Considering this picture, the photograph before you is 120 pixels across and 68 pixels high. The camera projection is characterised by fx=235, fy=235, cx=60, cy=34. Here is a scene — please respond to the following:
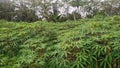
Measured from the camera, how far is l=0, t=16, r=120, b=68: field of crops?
2.45 m

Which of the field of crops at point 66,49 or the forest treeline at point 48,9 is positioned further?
the forest treeline at point 48,9

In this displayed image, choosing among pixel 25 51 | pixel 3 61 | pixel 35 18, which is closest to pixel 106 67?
pixel 25 51

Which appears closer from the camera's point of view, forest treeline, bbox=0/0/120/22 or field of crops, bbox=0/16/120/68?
field of crops, bbox=0/16/120/68

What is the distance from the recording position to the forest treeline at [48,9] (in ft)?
23.7

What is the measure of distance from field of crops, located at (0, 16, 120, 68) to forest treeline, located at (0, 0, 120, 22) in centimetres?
399

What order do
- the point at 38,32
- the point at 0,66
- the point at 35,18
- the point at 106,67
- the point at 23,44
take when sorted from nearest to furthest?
the point at 106,67 → the point at 0,66 → the point at 23,44 → the point at 38,32 → the point at 35,18

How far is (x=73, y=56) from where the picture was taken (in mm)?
2508

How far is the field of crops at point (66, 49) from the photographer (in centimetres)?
245

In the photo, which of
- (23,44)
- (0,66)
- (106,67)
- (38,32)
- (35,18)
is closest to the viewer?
(106,67)

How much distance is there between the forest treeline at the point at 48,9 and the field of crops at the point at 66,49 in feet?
13.1

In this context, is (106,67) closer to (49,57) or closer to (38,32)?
(49,57)

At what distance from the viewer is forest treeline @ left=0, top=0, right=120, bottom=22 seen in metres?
7.23

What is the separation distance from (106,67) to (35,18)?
507 cm

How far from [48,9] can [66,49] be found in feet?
16.8
